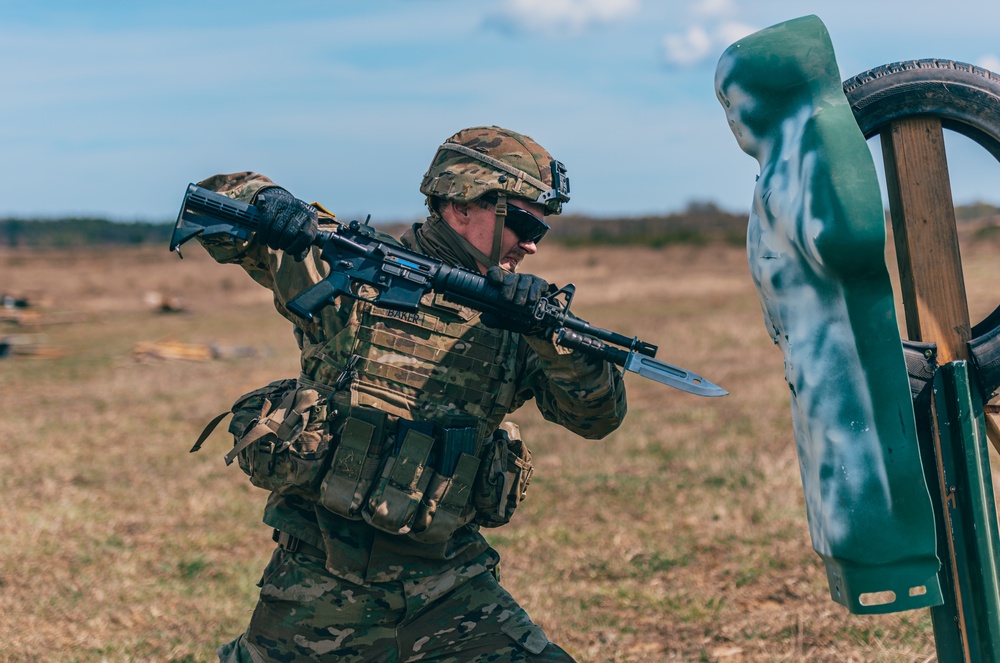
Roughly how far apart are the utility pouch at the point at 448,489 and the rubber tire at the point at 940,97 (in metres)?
1.56

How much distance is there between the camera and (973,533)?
269 cm

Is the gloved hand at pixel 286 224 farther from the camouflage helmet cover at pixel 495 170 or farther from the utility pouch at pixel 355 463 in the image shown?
the utility pouch at pixel 355 463

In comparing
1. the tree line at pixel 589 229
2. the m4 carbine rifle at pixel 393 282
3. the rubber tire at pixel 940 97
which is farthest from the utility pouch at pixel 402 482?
the tree line at pixel 589 229

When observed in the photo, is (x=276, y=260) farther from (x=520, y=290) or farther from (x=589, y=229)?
(x=589, y=229)

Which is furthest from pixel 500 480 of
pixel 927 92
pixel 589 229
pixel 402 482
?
pixel 589 229

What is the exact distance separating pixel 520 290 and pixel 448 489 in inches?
27.2

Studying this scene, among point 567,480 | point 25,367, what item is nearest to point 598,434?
point 567,480

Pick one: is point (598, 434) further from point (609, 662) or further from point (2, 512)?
point (2, 512)

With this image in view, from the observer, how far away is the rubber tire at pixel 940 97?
108 inches

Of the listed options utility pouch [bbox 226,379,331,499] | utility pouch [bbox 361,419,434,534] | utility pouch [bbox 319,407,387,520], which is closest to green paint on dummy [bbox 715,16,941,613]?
utility pouch [bbox 361,419,434,534]

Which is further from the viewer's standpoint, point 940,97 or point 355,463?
point 355,463

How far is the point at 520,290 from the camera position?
10.8 feet

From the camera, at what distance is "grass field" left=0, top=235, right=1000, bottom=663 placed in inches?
211

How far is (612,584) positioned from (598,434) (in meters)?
2.81
